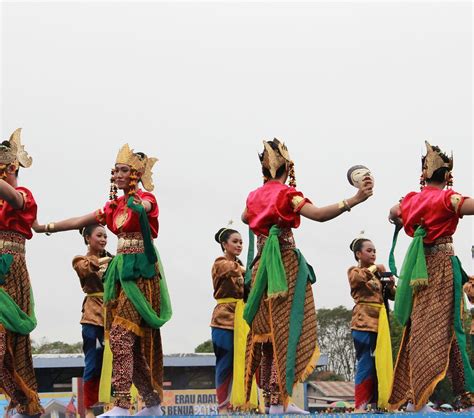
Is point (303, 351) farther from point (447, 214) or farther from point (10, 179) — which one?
point (10, 179)

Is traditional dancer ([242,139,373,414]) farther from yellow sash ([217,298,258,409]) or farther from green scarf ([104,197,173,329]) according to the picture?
yellow sash ([217,298,258,409])

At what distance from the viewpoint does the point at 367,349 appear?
12.3 meters

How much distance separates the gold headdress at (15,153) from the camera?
9570mm

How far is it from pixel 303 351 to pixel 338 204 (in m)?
1.25

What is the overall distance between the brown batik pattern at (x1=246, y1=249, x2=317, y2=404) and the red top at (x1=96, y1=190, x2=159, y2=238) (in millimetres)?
1160

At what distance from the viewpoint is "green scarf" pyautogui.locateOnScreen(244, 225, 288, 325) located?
8.80 meters

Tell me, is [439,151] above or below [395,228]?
above

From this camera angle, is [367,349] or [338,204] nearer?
[338,204]

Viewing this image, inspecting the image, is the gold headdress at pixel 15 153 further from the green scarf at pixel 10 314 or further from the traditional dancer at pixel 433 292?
the traditional dancer at pixel 433 292

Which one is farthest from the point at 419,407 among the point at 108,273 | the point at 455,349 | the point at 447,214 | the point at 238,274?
the point at 238,274

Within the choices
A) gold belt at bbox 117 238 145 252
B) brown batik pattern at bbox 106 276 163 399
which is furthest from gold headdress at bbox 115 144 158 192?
brown batik pattern at bbox 106 276 163 399

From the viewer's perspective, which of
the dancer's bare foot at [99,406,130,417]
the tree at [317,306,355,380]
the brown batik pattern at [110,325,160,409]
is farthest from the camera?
the tree at [317,306,355,380]

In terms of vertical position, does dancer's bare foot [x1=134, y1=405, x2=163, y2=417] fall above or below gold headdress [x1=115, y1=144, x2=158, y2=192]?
below

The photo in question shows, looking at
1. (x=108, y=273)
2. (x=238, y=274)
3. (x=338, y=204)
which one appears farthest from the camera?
(x=238, y=274)
